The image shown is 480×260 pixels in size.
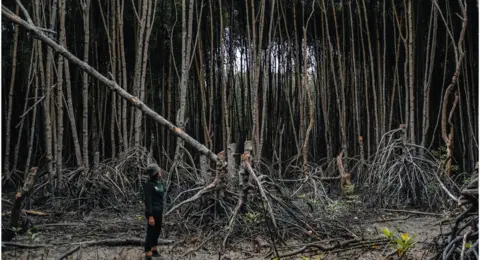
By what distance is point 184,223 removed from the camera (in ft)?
17.9

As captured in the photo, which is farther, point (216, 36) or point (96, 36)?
point (216, 36)

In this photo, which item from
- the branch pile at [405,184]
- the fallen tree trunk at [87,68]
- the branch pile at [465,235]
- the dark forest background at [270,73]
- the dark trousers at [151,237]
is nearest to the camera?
the branch pile at [465,235]

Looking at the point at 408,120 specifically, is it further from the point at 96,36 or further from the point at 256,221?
the point at 96,36

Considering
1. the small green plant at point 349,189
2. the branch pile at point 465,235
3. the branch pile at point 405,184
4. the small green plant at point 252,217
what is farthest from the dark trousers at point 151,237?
the branch pile at point 405,184

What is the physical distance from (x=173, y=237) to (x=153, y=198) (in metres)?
0.77

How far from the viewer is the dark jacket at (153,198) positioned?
183 inches

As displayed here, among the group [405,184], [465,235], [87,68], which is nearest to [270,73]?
[405,184]

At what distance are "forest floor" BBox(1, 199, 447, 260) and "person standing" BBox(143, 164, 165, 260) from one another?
154 millimetres

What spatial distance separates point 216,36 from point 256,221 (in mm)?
6203

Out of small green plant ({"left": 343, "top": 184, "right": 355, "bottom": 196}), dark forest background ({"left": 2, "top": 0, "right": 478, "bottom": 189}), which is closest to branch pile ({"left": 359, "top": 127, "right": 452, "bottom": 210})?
small green plant ({"left": 343, "top": 184, "right": 355, "bottom": 196})

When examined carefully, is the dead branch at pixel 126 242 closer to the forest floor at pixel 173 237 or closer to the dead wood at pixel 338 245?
the forest floor at pixel 173 237

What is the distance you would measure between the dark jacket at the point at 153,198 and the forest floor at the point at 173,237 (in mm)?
382

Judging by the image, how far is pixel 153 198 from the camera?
15.5 ft

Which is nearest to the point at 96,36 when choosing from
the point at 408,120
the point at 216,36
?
the point at 216,36
